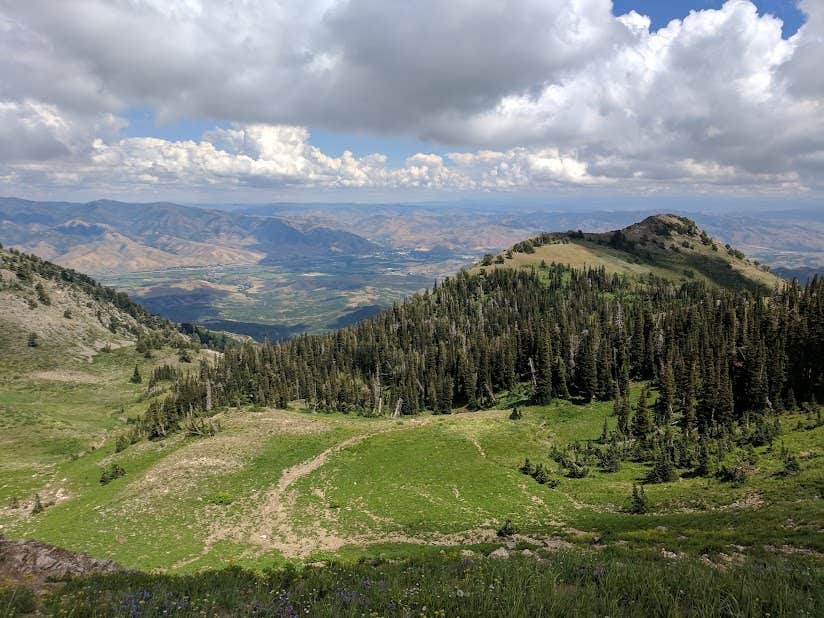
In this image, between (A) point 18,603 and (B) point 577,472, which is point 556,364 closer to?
(B) point 577,472

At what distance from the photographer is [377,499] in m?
50.7

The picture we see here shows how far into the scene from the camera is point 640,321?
116500 mm

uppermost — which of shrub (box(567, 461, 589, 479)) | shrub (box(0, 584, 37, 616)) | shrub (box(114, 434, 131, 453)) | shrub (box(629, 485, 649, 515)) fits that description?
shrub (box(0, 584, 37, 616))

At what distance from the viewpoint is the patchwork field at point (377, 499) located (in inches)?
1350

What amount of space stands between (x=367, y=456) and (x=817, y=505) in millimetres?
48997

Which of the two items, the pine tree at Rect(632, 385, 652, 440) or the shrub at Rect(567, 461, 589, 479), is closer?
the shrub at Rect(567, 461, 589, 479)

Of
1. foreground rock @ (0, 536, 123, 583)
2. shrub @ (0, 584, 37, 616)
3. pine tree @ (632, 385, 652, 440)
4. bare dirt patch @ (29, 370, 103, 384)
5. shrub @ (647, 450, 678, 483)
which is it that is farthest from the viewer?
bare dirt patch @ (29, 370, 103, 384)

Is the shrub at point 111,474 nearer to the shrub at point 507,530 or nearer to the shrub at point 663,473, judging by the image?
the shrub at point 507,530

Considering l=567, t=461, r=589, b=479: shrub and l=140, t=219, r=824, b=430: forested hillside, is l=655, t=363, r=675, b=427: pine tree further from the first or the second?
l=567, t=461, r=589, b=479: shrub

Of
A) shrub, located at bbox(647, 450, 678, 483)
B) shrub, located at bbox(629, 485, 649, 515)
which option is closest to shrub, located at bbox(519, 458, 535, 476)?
shrub, located at bbox(647, 450, 678, 483)

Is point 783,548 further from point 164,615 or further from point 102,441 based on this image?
point 102,441

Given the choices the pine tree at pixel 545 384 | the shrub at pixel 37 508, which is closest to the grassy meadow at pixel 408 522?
the shrub at pixel 37 508

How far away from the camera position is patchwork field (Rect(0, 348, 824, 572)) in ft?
112

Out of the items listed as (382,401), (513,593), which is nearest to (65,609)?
(513,593)
